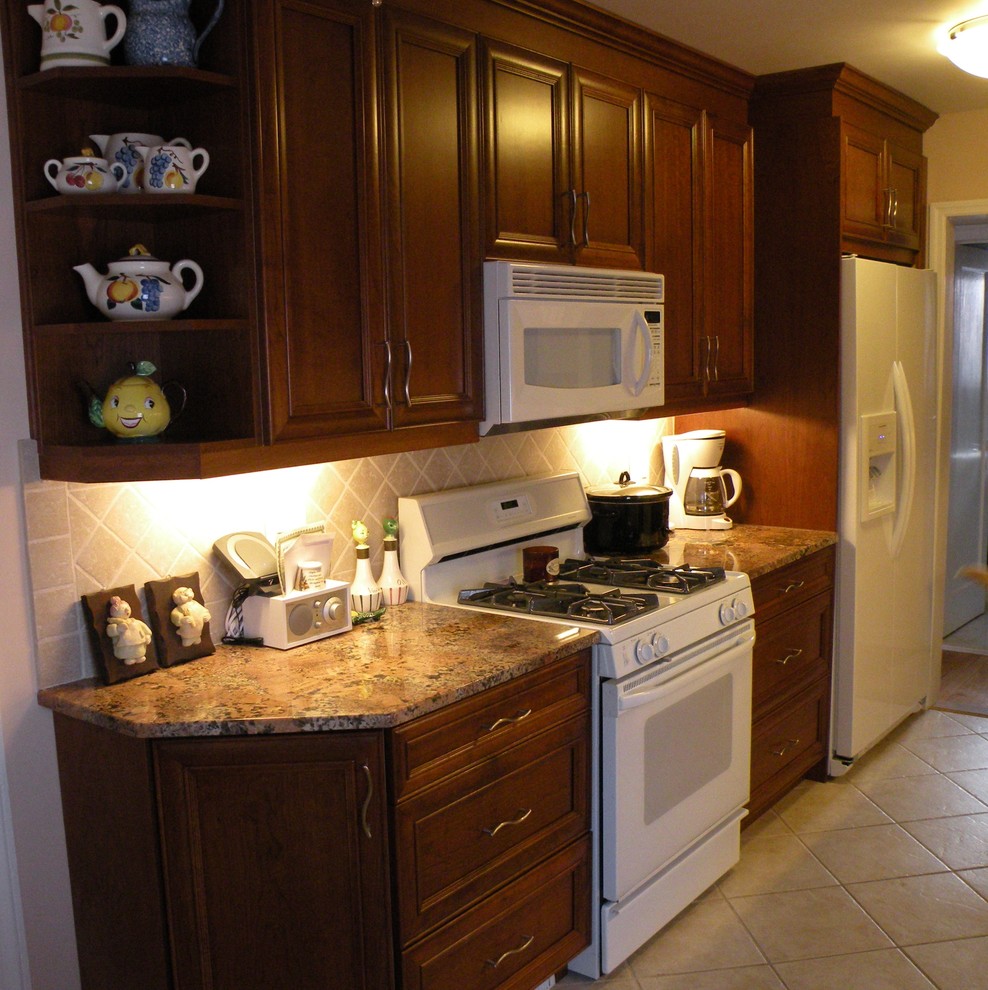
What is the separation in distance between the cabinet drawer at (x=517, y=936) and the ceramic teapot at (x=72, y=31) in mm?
1766

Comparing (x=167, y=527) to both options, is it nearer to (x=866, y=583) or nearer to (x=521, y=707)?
(x=521, y=707)

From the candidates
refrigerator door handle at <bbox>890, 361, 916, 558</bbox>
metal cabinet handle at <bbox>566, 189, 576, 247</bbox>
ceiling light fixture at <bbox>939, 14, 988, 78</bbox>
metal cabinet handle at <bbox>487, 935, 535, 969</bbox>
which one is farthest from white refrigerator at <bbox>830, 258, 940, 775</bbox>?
metal cabinet handle at <bbox>487, 935, 535, 969</bbox>

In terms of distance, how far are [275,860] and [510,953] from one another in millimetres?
638

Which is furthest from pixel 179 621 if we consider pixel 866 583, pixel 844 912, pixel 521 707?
pixel 866 583

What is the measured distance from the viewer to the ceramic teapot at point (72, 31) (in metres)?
1.94

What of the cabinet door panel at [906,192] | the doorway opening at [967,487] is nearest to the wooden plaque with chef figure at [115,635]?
the cabinet door panel at [906,192]

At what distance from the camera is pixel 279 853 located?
198 centimetres

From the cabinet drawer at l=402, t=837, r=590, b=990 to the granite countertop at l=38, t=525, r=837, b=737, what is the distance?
1.57ft

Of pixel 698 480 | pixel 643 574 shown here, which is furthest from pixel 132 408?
pixel 698 480

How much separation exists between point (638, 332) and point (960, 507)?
3.33 m

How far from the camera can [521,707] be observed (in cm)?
228

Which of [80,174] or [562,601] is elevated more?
[80,174]

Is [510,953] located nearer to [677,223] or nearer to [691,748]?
[691,748]

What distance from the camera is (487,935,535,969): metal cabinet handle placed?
7.47 ft
